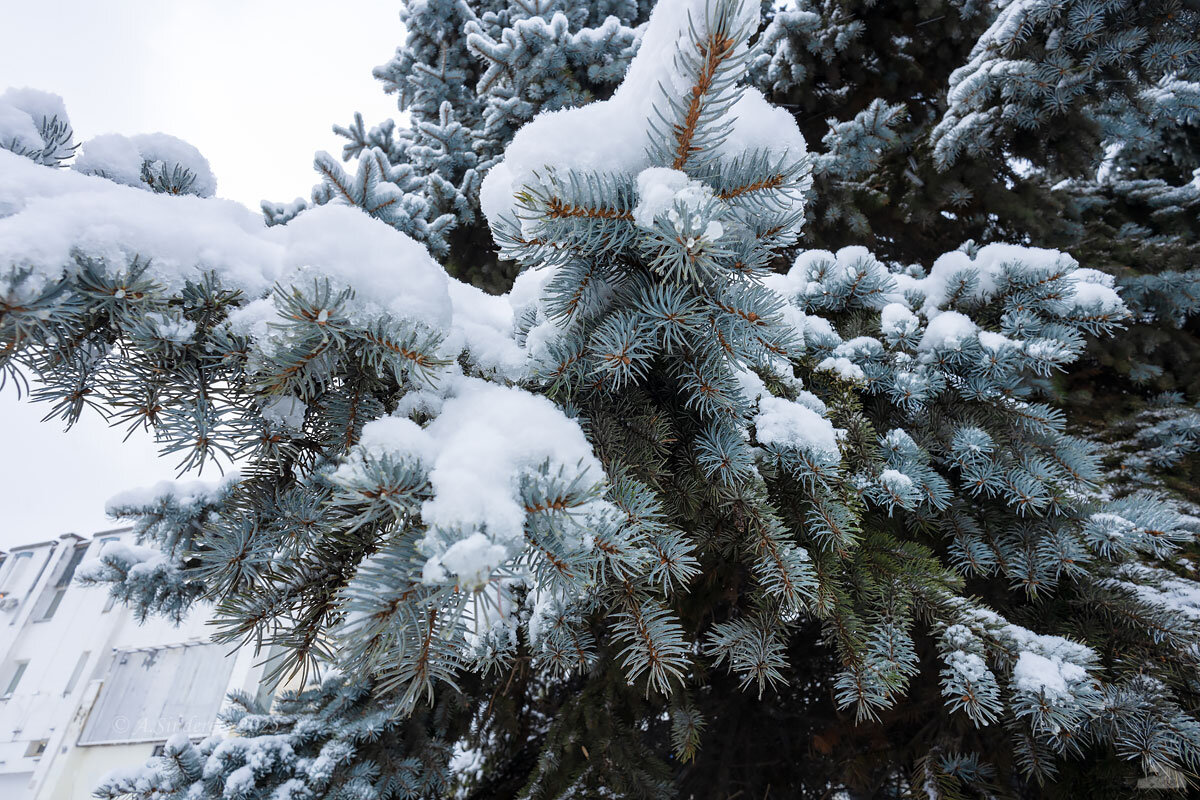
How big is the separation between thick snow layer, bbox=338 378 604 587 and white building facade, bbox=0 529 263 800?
13.1 meters

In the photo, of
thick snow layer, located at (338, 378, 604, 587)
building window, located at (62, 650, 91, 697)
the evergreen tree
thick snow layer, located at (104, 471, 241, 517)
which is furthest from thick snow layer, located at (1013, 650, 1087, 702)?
building window, located at (62, 650, 91, 697)

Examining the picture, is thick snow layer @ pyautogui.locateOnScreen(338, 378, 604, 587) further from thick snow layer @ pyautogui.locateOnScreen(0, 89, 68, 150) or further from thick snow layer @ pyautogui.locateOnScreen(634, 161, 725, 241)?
thick snow layer @ pyautogui.locateOnScreen(0, 89, 68, 150)

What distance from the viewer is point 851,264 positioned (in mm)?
1657

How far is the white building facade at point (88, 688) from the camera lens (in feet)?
37.3

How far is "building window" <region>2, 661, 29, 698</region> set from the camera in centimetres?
1276

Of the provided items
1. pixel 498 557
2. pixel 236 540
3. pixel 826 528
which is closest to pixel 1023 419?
pixel 826 528

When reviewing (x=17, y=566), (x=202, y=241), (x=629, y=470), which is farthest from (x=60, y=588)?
(x=629, y=470)

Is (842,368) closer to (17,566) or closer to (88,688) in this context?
(88,688)

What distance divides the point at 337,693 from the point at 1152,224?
5356 millimetres

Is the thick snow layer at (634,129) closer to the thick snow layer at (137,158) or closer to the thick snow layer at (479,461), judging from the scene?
the thick snow layer at (479,461)

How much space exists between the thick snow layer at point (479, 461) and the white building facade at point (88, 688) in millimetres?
13057

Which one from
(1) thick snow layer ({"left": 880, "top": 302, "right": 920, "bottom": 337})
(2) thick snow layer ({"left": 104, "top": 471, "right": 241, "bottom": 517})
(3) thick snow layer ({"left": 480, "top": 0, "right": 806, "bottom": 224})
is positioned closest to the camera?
(3) thick snow layer ({"left": 480, "top": 0, "right": 806, "bottom": 224})

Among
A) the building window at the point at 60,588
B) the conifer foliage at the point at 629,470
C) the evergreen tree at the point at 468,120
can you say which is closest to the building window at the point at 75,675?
the building window at the point at 60,588

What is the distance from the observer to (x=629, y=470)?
935mm
